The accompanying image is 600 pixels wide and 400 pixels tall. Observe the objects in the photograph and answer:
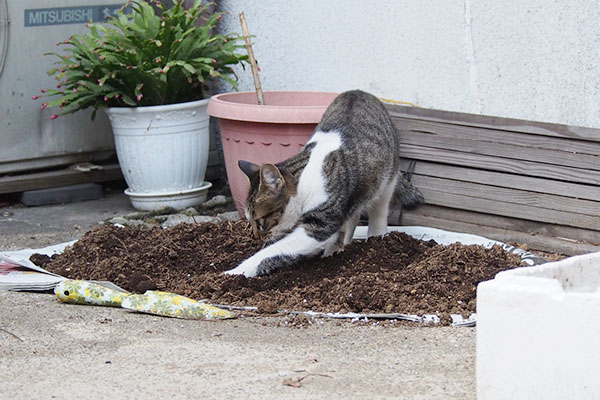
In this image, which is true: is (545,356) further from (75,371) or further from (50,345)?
(50,345)

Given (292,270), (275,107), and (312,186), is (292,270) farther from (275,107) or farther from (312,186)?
(275,107)

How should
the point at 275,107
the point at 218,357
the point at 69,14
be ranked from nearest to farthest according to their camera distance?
the point at 218,357, the point at 275,107, the point at 69,14

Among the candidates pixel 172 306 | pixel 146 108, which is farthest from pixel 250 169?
pixel 146 108

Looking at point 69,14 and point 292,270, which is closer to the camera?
point 292,270

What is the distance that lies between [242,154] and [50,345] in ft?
7.32

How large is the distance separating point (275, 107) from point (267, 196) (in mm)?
1128

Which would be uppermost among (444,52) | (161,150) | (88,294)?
(444,52)

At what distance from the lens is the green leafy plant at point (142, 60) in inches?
216

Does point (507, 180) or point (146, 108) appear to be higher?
point (146, 108)

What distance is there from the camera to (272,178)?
3.91 meters

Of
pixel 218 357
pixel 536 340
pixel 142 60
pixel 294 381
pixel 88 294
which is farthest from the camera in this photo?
pixel 142 60

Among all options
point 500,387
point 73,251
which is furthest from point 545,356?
point 73,251

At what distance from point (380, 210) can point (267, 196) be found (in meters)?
0.90

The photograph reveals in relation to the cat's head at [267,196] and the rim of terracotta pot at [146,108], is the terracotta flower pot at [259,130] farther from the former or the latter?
the cat's head at [267,196]
